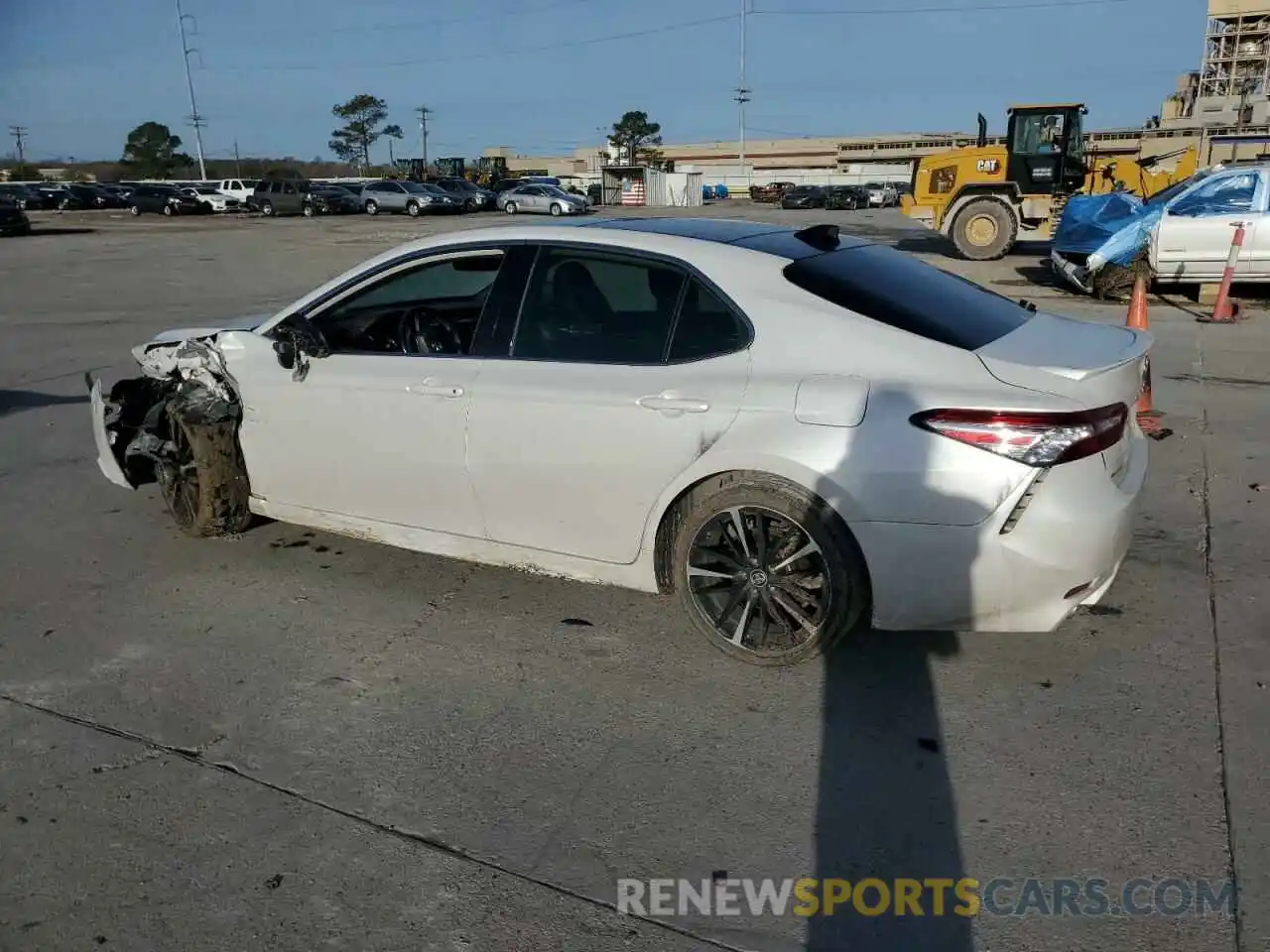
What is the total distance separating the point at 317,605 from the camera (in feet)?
14.5

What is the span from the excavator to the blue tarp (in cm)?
411

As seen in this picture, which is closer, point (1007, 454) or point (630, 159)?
point (1007, 454)

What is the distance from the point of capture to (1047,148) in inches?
750

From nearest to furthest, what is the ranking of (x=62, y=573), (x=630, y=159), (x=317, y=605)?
(x=317, y=605)
(x=62, y=573)
(x=630, y=159)

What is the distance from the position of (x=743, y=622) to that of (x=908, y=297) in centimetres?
140

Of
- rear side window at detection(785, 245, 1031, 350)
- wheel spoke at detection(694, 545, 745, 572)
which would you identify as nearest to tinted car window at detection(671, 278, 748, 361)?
rear side window at detection(785, 245, 1031, 350)

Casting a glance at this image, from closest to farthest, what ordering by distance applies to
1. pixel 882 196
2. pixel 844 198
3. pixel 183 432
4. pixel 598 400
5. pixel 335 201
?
pixel 598 400, pixel 183 432, pixel 335 201, pixel 844 198, pixel 882 196

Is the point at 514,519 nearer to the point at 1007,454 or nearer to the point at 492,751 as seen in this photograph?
the point at 492,751

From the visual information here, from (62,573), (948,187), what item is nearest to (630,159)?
(948,187)

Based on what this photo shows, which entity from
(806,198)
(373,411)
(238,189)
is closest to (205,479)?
(373,411)

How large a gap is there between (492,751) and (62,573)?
2.91 meters

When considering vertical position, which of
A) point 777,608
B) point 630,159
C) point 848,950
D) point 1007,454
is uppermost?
point 630,159

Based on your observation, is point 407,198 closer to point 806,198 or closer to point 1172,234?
point 806,198

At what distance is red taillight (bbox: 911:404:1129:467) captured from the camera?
3150 mm
